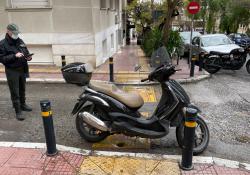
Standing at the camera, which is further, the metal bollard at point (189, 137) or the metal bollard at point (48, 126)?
the metal bollard at point (48, 126)

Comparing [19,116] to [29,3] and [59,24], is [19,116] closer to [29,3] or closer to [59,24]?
[59,24]

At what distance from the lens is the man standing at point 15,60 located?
222 inches

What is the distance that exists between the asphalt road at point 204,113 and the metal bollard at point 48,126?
1.92 feet

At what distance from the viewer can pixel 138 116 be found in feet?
15.2

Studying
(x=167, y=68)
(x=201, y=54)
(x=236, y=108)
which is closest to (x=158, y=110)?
(x=167, y=68)

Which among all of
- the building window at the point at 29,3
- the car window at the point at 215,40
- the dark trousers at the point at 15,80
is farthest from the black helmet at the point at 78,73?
the car window at the point at 215,40

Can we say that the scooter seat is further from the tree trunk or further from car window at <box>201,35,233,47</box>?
car window at <box>201,35,233,47</box>

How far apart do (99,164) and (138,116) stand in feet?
3.37

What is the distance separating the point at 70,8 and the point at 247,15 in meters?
37.5

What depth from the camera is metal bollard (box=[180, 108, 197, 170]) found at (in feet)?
12.4

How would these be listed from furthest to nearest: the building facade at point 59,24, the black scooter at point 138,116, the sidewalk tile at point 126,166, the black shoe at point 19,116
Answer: the building facade at point 59,24 → the black shoe at point 19,116 → the black scooter at point 138,116 → the sidewalk tile at point 126,166

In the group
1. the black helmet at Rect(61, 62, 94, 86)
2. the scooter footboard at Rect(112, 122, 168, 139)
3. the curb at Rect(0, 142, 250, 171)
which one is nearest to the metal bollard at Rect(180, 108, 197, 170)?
the curb at Rect(0, 142, 250, 171)

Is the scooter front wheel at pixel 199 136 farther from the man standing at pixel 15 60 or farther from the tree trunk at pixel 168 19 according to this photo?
the tree trunk at pixel 168 19

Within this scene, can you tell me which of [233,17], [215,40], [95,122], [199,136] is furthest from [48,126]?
[233,17]
